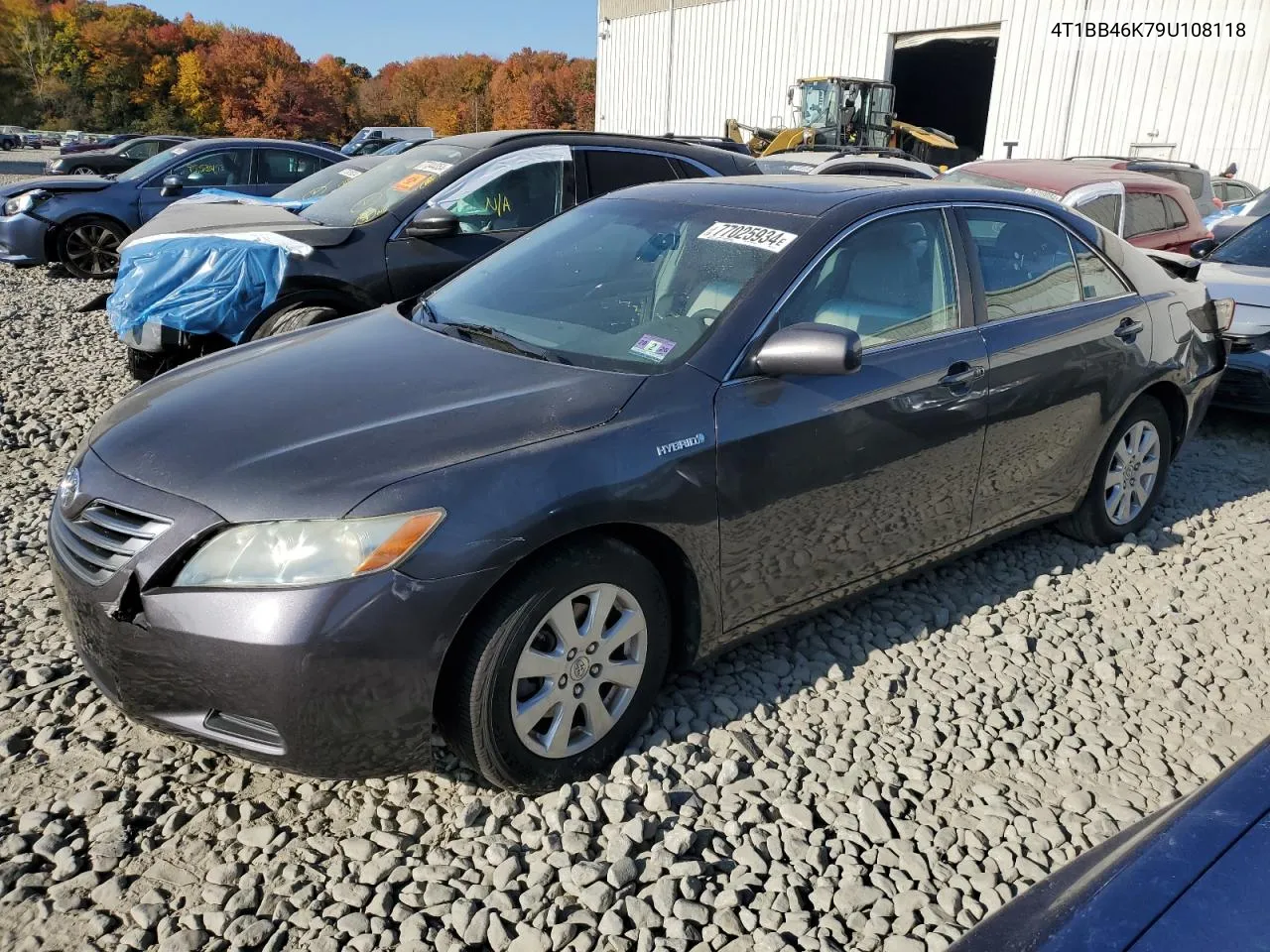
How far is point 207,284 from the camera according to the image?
5645 mm

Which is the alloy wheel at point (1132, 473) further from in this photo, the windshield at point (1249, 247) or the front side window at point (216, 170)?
the front side window at point (216, 170)

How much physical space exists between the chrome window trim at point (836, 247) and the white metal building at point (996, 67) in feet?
75.7

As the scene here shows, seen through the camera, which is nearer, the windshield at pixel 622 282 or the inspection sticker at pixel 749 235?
the windshield at pixel 622 282

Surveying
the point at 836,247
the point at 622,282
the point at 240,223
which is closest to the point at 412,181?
the point at 240,223

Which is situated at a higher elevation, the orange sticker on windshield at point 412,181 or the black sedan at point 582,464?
the orange sticker on windshield at point 412,181

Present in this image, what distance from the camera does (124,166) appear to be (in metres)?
17.2

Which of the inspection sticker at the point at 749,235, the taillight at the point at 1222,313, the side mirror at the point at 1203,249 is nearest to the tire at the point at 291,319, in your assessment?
the inspection sticker at the point at 749,235

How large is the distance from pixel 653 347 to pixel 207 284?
12.1 feet

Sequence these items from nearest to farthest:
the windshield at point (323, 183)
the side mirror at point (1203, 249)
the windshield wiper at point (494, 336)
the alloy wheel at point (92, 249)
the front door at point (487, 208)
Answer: the windshield wiper at point (494, 336)
the front door at point (487, 208)
the windshield at point (323, 183)
the side mirror at point (1203, 249)
the alloy wheel at point (92, 249)

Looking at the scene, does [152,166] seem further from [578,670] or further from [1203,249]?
[578,670]

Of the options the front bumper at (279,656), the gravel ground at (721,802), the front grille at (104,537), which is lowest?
the gravel ground at (721,802)

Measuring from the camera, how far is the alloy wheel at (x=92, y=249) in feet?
34.8

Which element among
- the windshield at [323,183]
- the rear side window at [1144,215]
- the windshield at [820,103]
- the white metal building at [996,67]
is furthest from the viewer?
the windshield at [820,103]

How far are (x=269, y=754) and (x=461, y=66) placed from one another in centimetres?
9036
